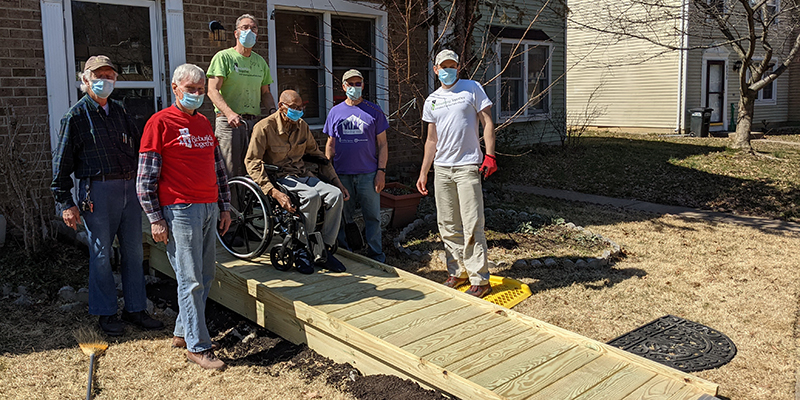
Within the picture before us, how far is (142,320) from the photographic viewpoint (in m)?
4.52

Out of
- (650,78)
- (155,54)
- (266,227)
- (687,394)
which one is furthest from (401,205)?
(650,78)

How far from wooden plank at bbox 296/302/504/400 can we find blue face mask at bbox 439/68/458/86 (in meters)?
2.14

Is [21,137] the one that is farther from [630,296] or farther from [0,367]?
[630,296]

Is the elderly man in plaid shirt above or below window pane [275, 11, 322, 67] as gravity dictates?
below

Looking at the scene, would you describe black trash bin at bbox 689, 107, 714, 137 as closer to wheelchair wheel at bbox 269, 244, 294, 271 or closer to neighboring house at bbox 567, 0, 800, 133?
neighboring house at bbox 567, 0, 800, 133

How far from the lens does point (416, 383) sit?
136 inches

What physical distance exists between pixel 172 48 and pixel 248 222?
294 centimetres

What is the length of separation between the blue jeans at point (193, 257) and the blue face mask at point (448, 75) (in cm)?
210

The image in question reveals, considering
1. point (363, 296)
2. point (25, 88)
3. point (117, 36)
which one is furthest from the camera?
point (117, 36)

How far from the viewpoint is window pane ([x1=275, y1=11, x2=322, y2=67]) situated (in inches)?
324

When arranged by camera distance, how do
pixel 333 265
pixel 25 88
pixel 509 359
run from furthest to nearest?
pixel 25 88, pixel 333 265, pixel 509 359

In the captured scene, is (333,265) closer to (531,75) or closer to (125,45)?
(125,45)

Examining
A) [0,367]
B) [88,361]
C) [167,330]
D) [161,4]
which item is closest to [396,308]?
[167,330]

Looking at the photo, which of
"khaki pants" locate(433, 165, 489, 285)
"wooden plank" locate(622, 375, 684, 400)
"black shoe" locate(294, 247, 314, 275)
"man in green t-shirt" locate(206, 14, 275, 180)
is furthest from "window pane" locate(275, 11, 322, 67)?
"wooden plank" locate(622, 375, 684, 400)
